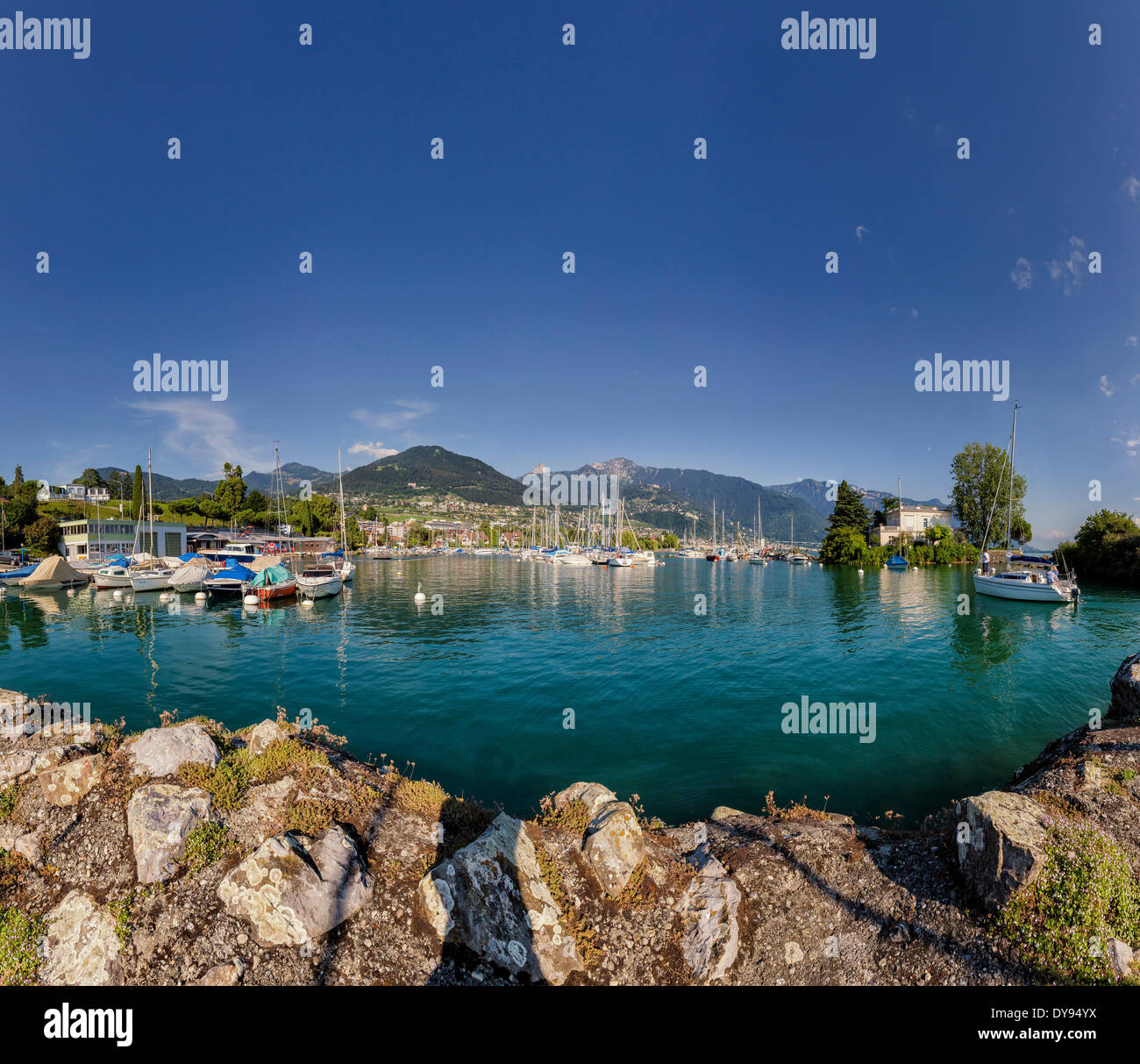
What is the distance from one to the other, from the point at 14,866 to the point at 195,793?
2.24m

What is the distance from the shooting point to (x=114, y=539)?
82.8m

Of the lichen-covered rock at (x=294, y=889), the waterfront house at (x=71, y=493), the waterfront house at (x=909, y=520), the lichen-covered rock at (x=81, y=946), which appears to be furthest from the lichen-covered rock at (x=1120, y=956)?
the waterfront house at (x=71, y=493)

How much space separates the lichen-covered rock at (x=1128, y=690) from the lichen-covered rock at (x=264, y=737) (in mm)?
22627

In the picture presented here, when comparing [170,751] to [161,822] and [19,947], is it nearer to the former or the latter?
[161,822]

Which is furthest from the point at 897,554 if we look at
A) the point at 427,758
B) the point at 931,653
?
the point at 427,758

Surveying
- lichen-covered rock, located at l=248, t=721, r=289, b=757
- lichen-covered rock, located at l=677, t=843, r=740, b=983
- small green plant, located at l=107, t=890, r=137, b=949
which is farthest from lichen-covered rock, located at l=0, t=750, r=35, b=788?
lichen-covered rock, located at l=677, t=843, r=740, b=983

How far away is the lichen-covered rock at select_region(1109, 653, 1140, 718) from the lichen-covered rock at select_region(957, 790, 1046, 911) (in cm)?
1290

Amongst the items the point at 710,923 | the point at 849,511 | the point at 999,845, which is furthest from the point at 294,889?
the point at 849,511

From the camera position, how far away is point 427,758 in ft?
45.0

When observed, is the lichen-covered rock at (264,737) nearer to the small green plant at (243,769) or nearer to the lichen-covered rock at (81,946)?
the small green plant at (243,769)

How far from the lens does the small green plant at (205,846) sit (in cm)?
652

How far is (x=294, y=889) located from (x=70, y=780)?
474 centimetres
